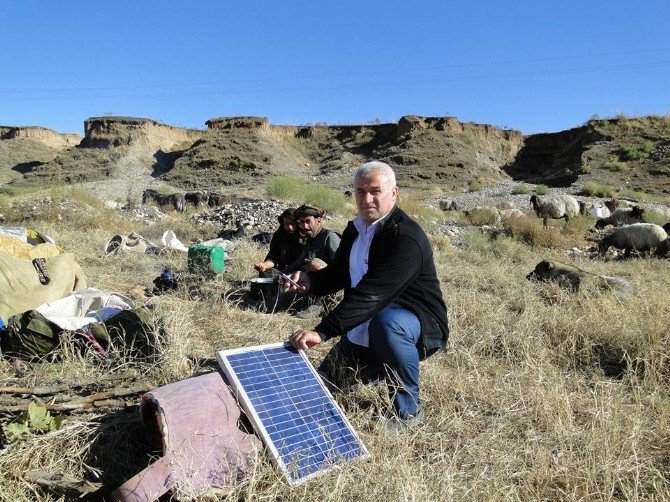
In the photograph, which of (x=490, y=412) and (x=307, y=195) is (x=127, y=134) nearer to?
(x=307, y=195)

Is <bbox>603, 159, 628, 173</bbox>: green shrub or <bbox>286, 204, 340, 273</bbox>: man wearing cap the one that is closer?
<bbox>286, 204, 340, 273</bbox>: man wearing cap

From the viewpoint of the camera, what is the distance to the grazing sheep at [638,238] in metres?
9.50

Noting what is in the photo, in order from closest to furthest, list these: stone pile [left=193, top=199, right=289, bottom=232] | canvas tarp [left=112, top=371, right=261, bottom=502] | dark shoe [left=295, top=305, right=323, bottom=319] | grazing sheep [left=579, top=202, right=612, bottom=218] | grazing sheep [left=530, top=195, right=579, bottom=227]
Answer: canvas tarp [left=112, top=371, right=261, bottom=502] < dark shoe [left=295, top=305, right=323, bottom=319] < stone pile [left=193, top=199, right=289, bottom=232] < grazing sheep [left=530, top=195, right=579, bottom=227] < grazing sheep [left=579, top=202, right=612, bottom=218]

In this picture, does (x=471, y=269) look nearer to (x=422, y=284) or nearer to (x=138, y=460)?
(x=422, y=284)

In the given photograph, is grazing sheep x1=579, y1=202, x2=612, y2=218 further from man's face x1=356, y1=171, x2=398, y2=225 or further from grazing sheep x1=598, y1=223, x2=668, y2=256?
man's face x1=356, y1=171, x2=398, y2=225

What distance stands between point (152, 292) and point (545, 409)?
3799 millimetres

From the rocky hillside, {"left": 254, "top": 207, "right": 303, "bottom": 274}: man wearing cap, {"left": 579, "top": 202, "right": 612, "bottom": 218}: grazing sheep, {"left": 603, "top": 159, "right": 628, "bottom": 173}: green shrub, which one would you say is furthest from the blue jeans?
{"left": 603, "top": 159, "right": 628, "bottom": 173}: green shrub

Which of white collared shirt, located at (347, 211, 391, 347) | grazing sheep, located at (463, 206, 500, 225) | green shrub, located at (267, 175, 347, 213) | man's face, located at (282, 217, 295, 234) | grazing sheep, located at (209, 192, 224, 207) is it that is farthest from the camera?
grazing sheep, located at (209, 192, 224, 207)

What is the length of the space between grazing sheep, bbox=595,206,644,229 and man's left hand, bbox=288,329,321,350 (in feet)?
41.3

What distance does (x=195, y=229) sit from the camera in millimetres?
10594

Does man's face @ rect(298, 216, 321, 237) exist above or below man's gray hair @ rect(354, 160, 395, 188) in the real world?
below

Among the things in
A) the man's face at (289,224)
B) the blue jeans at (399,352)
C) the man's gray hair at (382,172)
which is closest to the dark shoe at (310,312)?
the man's face at (289,224)

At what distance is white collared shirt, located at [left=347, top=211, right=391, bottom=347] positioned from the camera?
2.82m

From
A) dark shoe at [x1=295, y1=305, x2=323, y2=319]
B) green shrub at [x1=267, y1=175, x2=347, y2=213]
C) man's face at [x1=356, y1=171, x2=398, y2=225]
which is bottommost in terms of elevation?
dark shoe at [x1=295, y1=305, x2=323, y2=319]
